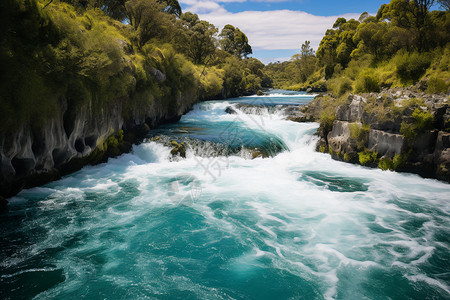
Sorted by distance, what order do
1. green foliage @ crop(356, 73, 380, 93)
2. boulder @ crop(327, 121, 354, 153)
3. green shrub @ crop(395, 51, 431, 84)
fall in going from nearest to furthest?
boulder @ crop(327, 121, 354, 153) < green foliage @ crop(356, 73, 380, 93) < green shrub @ crop(395, 51, 431, 84)

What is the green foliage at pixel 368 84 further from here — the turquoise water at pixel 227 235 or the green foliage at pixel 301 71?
the green foliage at pixel 301 71

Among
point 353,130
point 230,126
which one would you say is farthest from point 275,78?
point 353,130

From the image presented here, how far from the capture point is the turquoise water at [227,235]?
5219 mm

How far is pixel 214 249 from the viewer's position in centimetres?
652

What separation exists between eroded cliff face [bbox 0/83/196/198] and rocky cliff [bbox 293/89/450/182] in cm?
1103

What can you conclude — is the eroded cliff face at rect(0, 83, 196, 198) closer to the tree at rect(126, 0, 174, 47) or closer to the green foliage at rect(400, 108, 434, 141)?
the tree at rect(126, 0, 174, 47)

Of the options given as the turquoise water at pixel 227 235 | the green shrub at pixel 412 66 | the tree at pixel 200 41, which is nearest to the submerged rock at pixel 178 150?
the turquoise water at pixel 227 235

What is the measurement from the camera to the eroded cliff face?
25.0ft

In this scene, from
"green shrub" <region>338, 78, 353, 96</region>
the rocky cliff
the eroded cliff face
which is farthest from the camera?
"green shrub" <region>338, 78, 353, 96</region>

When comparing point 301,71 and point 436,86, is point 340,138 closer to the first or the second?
point 436,86

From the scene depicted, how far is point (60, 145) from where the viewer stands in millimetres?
9211

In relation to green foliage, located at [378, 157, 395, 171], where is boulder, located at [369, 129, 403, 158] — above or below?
above

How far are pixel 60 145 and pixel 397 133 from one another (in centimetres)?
1287

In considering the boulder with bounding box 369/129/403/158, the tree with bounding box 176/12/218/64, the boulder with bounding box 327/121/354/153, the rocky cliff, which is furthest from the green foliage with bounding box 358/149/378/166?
the tree with bounding box 176/12/218/64
